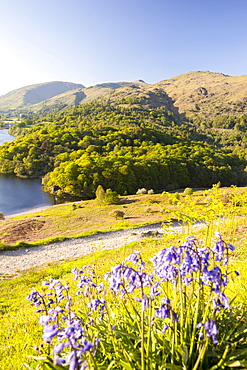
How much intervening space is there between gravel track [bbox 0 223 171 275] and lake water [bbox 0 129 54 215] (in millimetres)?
33620

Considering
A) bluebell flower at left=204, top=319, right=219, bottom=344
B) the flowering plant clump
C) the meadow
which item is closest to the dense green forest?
the meadow

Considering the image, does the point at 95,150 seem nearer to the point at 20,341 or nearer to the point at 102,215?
the point at 102,215

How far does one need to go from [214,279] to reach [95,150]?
100004 millimetres

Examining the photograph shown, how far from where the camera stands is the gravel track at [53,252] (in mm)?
19558

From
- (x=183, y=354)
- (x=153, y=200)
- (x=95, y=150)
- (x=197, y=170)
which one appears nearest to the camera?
(x=183, y=354)

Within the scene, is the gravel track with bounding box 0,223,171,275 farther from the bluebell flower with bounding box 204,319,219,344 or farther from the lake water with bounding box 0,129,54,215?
the lake water with bounding box 0,129,54,215

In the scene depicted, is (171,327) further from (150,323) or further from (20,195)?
(20,195)

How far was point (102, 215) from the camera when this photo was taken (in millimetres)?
37188

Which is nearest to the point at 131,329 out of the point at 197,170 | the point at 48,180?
the point at 48,180

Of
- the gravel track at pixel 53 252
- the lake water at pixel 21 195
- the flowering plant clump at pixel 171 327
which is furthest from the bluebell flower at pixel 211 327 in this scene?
the lake water at pixel 21 195

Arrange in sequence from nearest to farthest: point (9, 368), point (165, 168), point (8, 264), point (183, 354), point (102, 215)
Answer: point (183, 354) → point (9, 368) → point (8, 264) → point (102, 215) → point (165, 168)

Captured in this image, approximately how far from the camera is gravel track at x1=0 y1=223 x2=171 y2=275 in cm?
1956

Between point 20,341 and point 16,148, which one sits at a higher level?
point 16,148

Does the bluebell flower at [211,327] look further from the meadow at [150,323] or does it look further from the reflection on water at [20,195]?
the reflection on water at [20,195]
